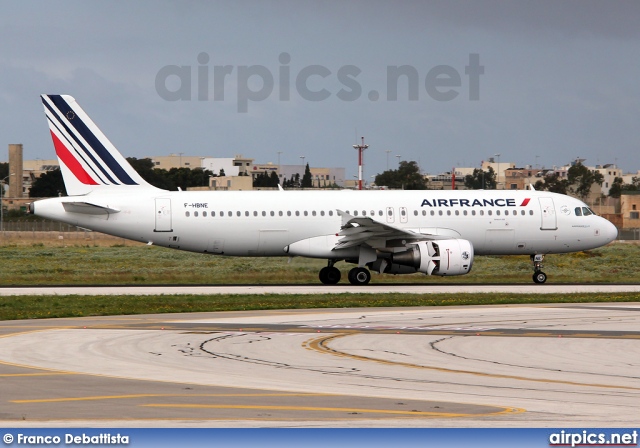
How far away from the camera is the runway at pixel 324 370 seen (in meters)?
12.5

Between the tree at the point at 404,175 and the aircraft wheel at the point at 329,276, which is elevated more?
the tree at the point at 404,175

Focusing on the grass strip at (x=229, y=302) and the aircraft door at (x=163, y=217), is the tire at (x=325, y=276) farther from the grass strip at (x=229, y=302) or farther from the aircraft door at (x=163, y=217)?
the grass strip at (x=229, y=302)

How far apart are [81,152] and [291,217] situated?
28.2ft

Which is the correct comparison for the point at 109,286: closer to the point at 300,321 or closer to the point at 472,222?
the point at 472,222

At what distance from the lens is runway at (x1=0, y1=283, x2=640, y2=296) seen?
1428 inches

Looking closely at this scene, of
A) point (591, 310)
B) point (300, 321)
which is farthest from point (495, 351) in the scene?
point (591, 310)

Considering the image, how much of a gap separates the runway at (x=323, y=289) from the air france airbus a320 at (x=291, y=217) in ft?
4.10

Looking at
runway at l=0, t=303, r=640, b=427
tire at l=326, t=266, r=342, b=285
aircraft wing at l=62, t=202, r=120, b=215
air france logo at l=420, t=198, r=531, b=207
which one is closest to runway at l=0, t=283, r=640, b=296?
tire at l=326, t=266, r=342, b=285

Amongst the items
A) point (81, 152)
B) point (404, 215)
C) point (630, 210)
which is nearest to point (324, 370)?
point (404, 215)

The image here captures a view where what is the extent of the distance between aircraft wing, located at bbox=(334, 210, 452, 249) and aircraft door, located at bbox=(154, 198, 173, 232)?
6609 mm

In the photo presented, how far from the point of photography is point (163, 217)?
39938 millimetres

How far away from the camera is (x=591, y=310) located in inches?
1120

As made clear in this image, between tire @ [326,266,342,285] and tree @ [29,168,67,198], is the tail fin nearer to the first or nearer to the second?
tire @ [326,266,342,285]

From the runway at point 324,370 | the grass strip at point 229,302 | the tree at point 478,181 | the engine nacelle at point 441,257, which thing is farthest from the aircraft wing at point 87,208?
the tree at point 478,181
